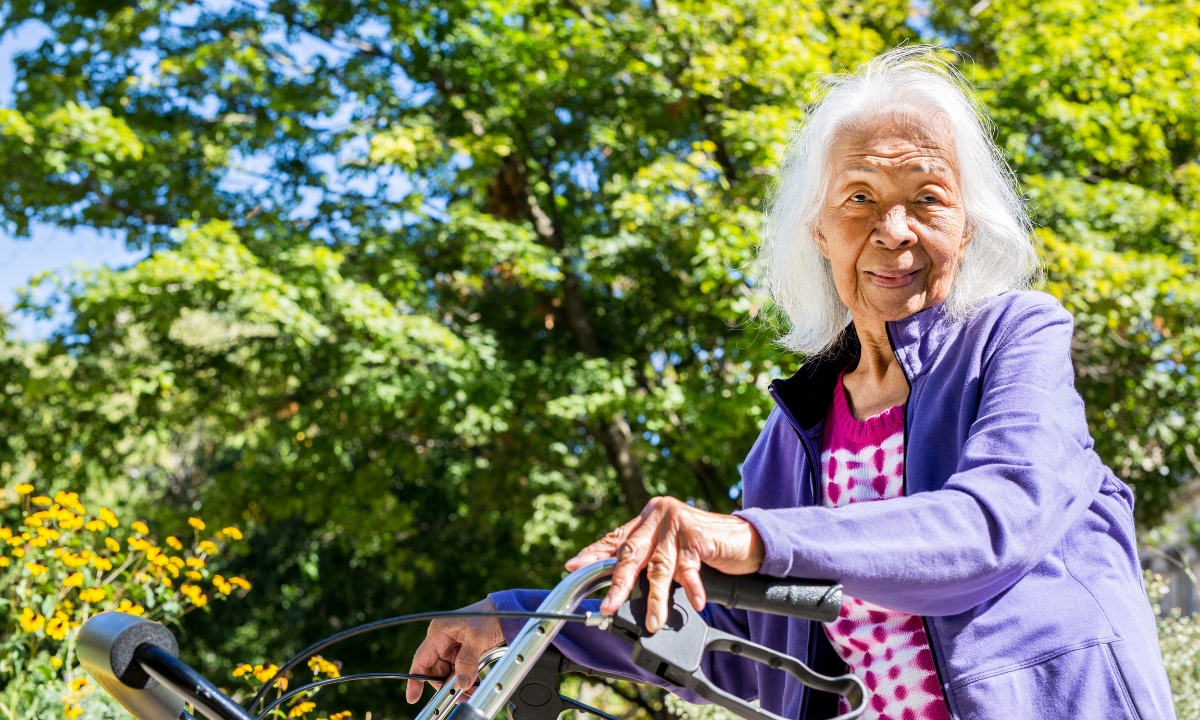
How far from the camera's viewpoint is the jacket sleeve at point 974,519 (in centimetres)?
105

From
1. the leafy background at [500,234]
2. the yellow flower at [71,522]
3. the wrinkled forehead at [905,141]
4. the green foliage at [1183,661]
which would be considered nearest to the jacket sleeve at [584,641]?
the wrinkled forehead at [905,141]

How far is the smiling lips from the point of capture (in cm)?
162

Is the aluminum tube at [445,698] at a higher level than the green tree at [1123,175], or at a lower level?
lower

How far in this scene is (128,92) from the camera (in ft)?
29.8

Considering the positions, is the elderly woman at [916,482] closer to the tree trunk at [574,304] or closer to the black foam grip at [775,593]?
the black foam grip at [775,593]

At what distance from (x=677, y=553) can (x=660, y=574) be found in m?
0.03

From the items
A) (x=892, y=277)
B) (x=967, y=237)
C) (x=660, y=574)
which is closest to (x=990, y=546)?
(x=660, y=574)

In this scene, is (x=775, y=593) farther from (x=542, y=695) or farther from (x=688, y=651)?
(x=542, y=695)

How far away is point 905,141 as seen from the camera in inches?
63.7

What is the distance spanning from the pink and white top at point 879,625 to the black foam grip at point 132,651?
833 mm

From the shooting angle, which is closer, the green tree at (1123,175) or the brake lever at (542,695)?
the brake lever at (542,695)

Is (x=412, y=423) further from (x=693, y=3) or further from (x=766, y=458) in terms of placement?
(x=766, y=458)

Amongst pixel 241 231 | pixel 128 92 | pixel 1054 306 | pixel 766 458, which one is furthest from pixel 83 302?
pixel 1054 306

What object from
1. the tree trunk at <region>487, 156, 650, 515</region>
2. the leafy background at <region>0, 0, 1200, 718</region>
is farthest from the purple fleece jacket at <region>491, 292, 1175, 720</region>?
the tree trunk at <region>487, 156, 650, 515</region>
